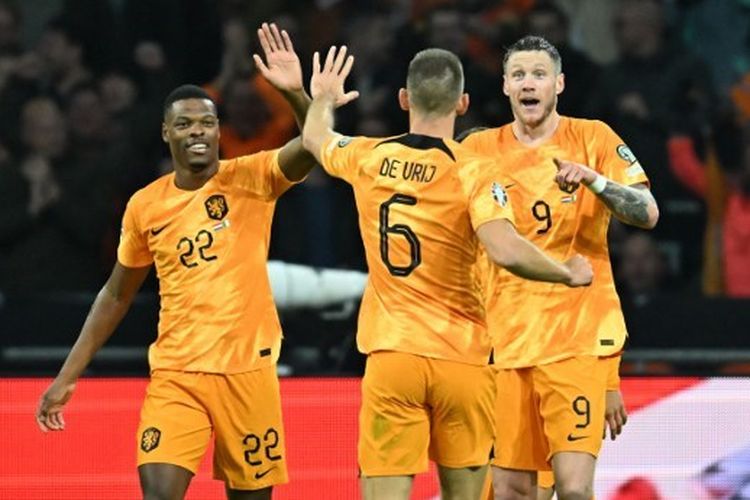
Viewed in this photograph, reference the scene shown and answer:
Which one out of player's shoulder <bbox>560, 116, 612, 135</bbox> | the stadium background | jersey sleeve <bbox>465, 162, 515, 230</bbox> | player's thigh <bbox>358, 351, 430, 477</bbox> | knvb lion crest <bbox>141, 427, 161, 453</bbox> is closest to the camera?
jersey sleeve <bbox>465, 162, 515, 230</bbox>

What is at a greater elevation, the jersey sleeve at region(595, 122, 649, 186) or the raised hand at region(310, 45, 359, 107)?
the raised hand at region(310, 45, 359, 107)

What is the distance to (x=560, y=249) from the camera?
6641 mm

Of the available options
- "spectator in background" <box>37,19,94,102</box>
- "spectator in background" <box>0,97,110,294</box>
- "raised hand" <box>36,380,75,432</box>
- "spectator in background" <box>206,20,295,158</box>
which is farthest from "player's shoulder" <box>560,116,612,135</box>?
"spectator in background" <box>37,19,94,102</box>

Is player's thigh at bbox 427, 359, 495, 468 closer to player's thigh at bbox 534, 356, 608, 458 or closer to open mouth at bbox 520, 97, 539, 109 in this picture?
player's thigh at bbox 534, 356, 608, 458

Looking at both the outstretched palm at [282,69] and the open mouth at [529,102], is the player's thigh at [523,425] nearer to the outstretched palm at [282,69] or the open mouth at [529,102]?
the open mouth at [529,102]

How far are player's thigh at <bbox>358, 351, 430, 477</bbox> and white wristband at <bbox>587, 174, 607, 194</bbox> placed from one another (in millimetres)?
914

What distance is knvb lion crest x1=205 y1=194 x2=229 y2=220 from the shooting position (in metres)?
6.73

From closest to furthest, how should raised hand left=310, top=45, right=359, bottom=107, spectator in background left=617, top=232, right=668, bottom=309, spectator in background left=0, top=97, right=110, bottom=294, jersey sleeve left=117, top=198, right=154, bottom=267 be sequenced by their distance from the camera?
raised hand left=310, top=45, right=359, bottom=107 < jersey sleeve left=117, top=198, right=154, bottom=267 < spectator in background left=0, top=97, right=110, bottom=294 < spectator in background left=617, top=232, right=668, bottom=309

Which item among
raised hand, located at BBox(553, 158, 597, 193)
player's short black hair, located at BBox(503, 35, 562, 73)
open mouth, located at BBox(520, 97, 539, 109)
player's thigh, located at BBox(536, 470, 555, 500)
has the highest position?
player's short black hair, located at BBox(503, 35, 562, 73)

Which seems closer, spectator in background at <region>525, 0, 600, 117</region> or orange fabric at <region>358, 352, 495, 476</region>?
orange fabric at <region>358, 352, 495, 476</region>

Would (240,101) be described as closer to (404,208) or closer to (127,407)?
(127,407)

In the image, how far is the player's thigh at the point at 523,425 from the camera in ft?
22.1

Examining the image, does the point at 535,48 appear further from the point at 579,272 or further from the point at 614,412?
the point at 614,412

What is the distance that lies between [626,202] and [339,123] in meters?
4.41
